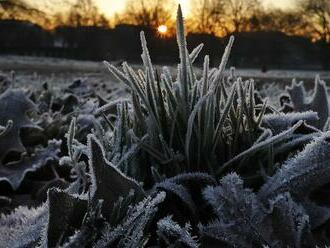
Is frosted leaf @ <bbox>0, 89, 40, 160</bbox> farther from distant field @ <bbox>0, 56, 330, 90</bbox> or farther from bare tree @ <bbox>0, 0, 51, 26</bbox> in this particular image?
bare tree @ <bbox>0, 0, 51, 26</bbox>

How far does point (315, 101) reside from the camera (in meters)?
2.04

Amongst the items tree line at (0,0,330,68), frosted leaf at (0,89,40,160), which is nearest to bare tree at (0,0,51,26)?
tree line at (0,0,330,68)

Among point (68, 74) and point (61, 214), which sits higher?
point (61, 214)

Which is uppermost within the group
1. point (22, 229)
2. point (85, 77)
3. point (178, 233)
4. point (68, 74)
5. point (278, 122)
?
point (278, 122)

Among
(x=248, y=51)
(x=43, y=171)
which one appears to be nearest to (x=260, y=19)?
(x=248, y=51)

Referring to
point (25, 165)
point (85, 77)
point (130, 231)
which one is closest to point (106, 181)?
point (130, 231)

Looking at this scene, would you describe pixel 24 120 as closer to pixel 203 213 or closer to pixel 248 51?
pixel 203 213

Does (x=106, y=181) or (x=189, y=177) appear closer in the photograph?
(x=106, y=181)

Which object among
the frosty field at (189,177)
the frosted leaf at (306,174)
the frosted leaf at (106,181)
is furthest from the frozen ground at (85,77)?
the frosted leaf at (106,181)

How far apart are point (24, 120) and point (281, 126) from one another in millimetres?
1837

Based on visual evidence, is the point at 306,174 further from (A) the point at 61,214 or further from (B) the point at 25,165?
(B) the point at 25,165

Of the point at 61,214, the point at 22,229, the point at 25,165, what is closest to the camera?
the point at 61,214

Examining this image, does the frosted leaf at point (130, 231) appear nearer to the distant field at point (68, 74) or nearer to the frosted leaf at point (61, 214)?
the frosted leaf at point (61, 214)

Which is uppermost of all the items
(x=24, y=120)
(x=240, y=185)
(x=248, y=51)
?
(x=240, y=185)
